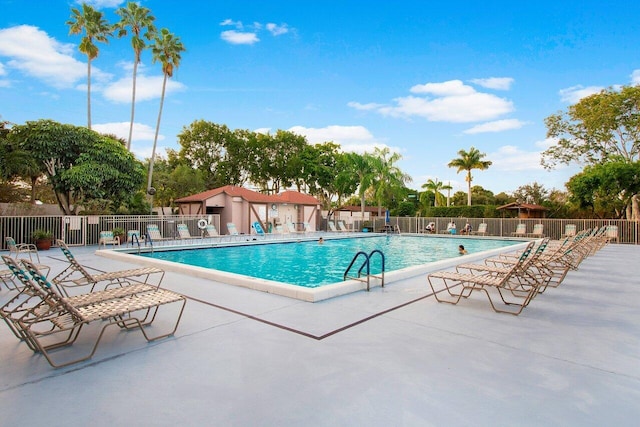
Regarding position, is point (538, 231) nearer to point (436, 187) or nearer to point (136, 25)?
point (436, 187)

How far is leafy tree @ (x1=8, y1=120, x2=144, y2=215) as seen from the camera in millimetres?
18625

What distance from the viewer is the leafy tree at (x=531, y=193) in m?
41.7

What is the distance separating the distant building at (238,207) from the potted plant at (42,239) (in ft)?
31.1

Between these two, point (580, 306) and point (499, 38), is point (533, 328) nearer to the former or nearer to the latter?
point (580, 306)

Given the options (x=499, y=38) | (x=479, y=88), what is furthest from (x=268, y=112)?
A: (x=499, y=38)

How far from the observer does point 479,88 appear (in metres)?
23.1

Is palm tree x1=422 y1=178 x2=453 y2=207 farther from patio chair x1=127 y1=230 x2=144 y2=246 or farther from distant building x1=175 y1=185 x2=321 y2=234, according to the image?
→ patio chair x1=127 y1=230 x2=144 y2=246

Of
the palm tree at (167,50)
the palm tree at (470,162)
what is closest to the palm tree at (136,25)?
the palm tree at (167,50)

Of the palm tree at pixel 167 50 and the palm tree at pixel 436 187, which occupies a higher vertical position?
the palm tree at pixel 167 50

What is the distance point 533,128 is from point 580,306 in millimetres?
29752

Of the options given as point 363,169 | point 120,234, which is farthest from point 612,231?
point 120,234

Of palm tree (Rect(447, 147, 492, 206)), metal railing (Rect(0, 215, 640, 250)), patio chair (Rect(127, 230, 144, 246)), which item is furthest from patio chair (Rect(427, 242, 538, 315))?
palm tree (Rect(447, 147, 492, 206))

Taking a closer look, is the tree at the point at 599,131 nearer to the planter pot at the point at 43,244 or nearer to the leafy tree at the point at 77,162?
the leafy tree at the point at 77,162

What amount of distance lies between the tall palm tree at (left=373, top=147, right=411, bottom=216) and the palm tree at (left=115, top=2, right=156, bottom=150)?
20568 mm
